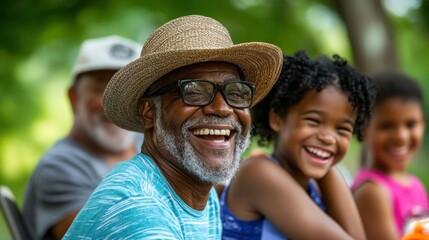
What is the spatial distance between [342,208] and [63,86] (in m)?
6.57

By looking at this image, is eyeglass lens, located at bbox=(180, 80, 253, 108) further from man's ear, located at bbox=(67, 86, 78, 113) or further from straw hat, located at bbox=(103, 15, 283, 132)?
man's ear, located at bbox=(67, 86, 78, 113)

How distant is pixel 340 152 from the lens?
138 inches

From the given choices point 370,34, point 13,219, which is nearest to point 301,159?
point 13,219

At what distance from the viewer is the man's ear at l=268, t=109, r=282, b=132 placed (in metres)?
3.58

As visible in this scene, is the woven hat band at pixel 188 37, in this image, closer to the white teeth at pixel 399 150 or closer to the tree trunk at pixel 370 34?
the white teeth at pixel 399 150

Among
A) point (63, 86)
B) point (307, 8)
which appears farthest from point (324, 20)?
point (63, 86)

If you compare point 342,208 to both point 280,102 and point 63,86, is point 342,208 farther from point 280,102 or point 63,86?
point 63,86

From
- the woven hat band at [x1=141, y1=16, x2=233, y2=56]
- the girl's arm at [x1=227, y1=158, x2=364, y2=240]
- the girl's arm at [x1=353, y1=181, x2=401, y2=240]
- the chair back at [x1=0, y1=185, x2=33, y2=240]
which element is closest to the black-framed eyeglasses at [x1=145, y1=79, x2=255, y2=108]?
the woven hat band at [x1=141, y1=16, x2=233, y2=56]

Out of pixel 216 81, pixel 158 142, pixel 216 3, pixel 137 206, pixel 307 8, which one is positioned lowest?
pixel 137 206

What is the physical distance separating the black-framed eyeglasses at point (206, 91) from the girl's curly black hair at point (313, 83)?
0.63 m

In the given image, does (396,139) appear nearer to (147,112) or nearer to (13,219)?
(147,112)

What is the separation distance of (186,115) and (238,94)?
Answer: 209 mm

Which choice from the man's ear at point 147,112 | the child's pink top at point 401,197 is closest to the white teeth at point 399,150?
the child's pink top at point 401,197

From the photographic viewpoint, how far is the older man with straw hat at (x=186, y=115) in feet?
9.08
